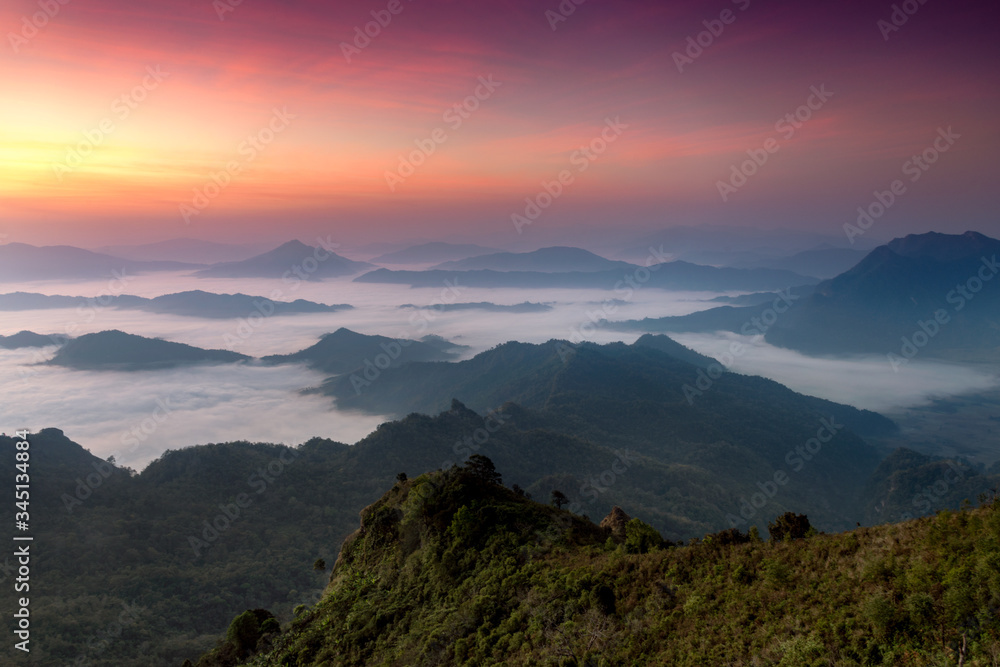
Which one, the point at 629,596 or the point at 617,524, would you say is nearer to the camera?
the point at 629,596

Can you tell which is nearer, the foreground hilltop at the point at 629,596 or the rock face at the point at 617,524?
the foreground hilltop at the point at 629,596

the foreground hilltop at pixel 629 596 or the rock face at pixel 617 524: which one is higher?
the foreground hilltop at pixel 629 596

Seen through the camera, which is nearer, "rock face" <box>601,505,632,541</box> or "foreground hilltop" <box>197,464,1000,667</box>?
"foreground hilltop" <box>197,464,1000,667</box>

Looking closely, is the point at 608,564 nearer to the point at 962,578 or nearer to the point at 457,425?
the point at 962,578

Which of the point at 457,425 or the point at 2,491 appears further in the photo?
the point at 457,425

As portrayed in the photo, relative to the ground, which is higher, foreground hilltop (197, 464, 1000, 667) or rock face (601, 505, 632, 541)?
foreground hilltop (197, 464, 1000, 667)

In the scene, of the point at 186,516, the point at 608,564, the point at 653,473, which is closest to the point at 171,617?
the point at 186,516

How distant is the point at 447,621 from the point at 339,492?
126971 millimetres

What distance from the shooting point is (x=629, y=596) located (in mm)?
23031

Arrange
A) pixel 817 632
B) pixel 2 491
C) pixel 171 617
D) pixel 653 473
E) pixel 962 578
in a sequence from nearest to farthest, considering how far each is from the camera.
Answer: pixel 962 578 < pixel 817 632 < pixel 171 617 < pixel 2 491 < pixel 653 473

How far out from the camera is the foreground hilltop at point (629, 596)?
575 inches

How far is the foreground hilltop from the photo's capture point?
1459 centimetres

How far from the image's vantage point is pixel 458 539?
36.2 m

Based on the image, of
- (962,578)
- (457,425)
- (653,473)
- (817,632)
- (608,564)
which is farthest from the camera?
(457,425)
